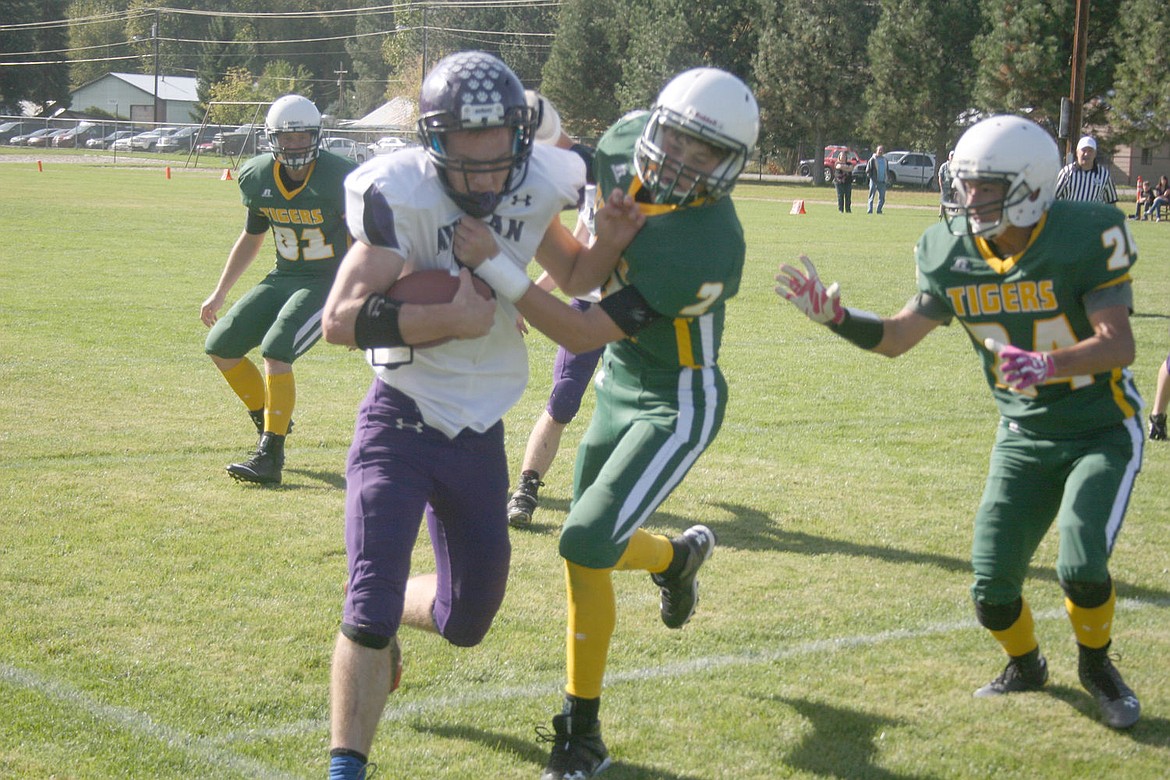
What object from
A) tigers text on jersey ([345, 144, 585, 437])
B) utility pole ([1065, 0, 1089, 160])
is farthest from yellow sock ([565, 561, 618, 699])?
utility pole ([1065, 0, 1089, 160])

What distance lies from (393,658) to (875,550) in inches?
115

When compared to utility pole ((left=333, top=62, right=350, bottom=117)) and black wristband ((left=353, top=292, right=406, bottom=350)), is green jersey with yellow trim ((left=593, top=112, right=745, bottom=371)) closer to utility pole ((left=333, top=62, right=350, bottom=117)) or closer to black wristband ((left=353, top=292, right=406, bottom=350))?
black wristband ((left=353, top=292, right=406, bottom=350))

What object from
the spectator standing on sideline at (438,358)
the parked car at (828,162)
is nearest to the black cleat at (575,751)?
the spectator standing on sideline at (438,358)

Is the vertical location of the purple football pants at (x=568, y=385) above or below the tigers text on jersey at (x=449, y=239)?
below

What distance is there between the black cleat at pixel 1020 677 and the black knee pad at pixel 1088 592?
0.32m

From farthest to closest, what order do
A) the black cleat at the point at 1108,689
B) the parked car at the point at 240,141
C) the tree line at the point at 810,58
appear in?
the parked car at the point at 240,141 < the tree line at the point at 810,58 < the black cleat at the point at 1108,689

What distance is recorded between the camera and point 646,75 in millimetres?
51406

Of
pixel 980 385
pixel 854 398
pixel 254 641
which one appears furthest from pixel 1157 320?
pixel 254 641

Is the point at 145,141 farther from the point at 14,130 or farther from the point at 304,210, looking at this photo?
the point at 304,210

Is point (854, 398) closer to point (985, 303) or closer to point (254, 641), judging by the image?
point (985, 303)

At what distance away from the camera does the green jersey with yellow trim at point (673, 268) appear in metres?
3.46

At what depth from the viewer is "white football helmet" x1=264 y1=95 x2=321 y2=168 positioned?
6.69 meters

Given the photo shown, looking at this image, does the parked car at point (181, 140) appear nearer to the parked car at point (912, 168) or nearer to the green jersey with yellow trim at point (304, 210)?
the parked car at point (912, 168)

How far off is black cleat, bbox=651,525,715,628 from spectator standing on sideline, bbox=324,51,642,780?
0.79m
